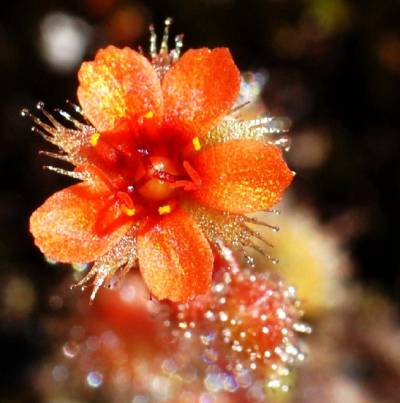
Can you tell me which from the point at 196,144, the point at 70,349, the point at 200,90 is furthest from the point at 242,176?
the point at 70,349

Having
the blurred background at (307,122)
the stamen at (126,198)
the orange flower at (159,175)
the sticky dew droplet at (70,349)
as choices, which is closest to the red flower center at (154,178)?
the orange flower at (159,175)

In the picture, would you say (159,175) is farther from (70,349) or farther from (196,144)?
(70,349)

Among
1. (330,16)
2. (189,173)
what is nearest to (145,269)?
(189,173)

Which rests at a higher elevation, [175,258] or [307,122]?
[175,258]

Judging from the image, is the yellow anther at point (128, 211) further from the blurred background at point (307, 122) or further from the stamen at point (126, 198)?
the blurred background at point (307, 122)

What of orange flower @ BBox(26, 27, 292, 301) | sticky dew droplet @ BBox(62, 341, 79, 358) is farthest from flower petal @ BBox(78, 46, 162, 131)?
sticky dew droplet @ BBox(62, 341, 79, 358)
